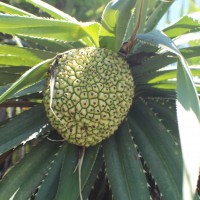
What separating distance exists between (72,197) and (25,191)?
131mm

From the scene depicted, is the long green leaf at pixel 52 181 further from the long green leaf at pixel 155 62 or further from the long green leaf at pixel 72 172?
the long green leaf at pixel 155 62

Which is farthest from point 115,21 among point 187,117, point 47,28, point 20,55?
point 187,117

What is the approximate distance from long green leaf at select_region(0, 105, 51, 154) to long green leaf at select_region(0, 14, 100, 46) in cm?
24

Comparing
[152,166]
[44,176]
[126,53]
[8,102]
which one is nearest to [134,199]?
[152,166]

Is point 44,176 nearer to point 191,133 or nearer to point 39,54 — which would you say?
point 39,54

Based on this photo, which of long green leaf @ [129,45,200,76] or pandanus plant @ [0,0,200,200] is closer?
pandanus plant @ [0,0,200,200]

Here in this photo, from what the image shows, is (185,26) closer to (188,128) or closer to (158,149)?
(158,149)

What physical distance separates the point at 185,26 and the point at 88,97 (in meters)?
0.37

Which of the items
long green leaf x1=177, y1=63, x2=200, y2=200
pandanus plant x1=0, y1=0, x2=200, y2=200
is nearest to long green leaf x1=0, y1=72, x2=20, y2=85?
pandanus plant x1=0, y1=0, x2=200, y2=200

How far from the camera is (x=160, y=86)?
149 centimetres

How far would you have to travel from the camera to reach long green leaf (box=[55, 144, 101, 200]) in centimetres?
125

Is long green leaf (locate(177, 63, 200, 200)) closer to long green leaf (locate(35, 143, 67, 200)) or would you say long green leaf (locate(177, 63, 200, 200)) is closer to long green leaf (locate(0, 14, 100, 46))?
long green leaf (locate(0, 14, 100, 46))

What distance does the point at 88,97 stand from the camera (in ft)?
4.08

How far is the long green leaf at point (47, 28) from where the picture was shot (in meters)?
1.22
